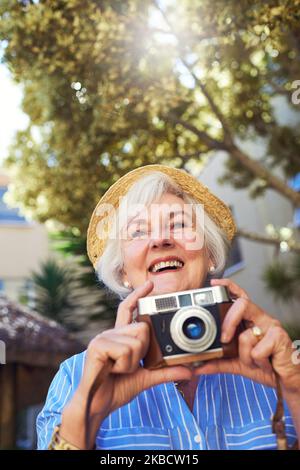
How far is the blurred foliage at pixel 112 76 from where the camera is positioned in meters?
4.21

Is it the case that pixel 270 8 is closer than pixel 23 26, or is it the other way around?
pixel 270 8

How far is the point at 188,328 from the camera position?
4.29 feet

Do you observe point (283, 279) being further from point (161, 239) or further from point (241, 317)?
point (241, 317)

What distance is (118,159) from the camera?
577 centimetres

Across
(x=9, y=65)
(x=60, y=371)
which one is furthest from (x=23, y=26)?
(x=60, y=371)

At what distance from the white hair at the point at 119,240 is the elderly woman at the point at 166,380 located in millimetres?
21

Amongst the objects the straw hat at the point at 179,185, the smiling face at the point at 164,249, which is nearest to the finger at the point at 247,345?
the smiling face at the point at 164,249

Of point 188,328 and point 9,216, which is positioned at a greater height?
point 9,216

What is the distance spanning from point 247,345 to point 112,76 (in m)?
3.64

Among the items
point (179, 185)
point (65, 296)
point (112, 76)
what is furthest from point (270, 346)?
point (65, 296)

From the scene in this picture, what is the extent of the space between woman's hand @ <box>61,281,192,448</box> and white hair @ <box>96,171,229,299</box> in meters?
0.50

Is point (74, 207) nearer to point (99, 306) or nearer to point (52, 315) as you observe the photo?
point (99, 306)

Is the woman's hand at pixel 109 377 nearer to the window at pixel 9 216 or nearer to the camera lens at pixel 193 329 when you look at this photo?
the camera lens at pixel 193 329

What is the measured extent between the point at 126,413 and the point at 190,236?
0.62 meters
